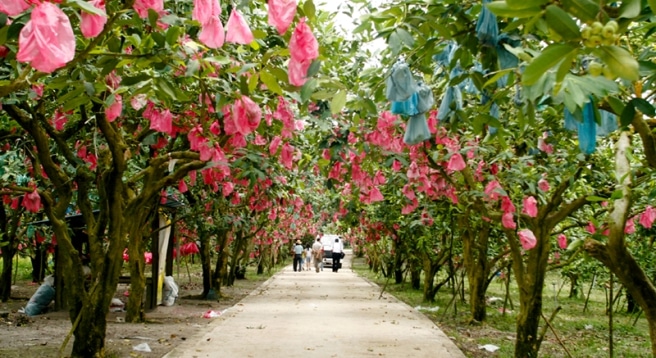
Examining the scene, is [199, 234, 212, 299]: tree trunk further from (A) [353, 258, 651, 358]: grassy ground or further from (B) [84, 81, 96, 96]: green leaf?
(B) [84, 81, 96, 96]: green leaf

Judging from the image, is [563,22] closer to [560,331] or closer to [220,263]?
[560,331]

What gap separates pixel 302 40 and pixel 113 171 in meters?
4.44

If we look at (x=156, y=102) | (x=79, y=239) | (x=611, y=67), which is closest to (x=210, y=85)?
(x=156, y=102)

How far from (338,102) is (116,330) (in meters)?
7.42

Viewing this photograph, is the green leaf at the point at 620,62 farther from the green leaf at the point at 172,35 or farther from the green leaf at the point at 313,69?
the green leaf at the point at 172,35

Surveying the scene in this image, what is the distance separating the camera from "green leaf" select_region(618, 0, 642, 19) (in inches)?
57.9

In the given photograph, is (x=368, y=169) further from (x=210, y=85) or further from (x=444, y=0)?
(x=444, y=0)

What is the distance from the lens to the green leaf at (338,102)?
2682 millimetres

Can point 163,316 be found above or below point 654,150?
below

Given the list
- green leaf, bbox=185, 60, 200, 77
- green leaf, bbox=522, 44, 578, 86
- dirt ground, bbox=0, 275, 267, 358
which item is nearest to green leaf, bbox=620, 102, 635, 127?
green leaf, bbox=522, 44, 578, 86

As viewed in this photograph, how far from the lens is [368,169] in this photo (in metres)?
7.12

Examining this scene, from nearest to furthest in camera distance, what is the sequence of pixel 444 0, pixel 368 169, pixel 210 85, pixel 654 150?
pixel 444 0 < pixel 654 150 < pixel 210 85 < pixel 368 169

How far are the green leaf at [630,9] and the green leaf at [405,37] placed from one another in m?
1.19

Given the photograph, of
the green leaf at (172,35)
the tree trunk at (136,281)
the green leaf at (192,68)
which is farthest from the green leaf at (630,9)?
the tree trunk at (136,281)
